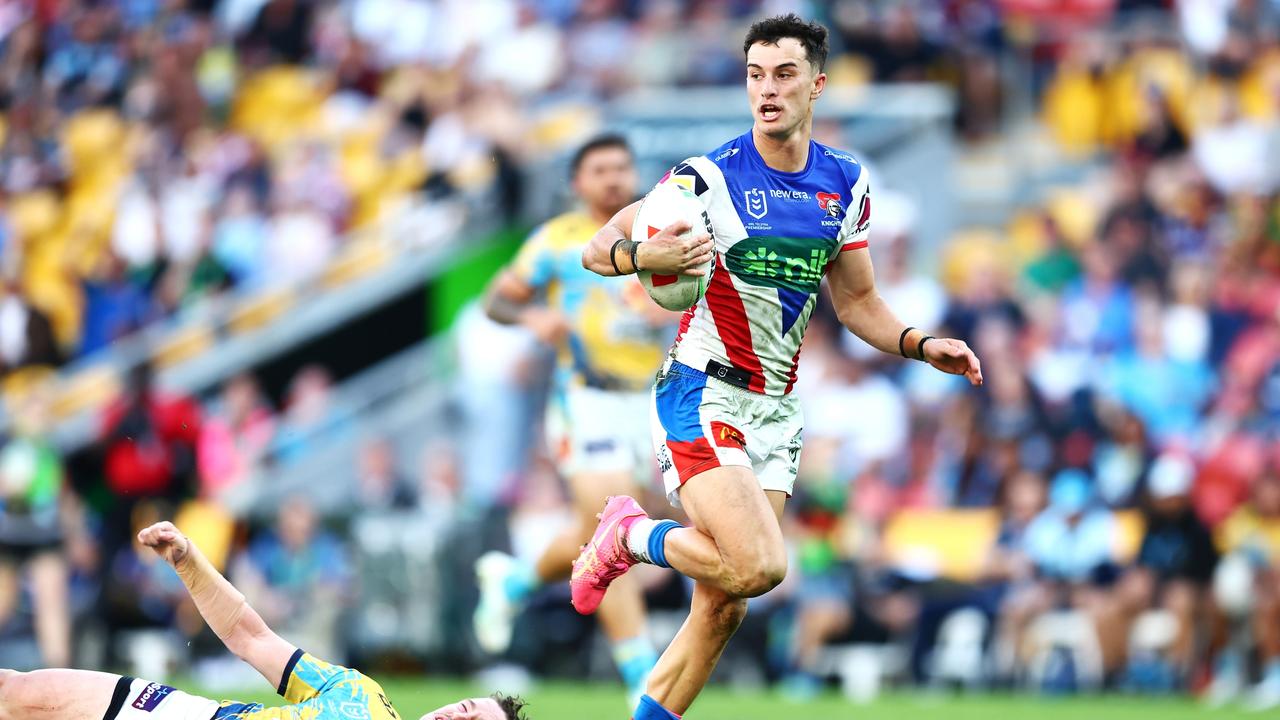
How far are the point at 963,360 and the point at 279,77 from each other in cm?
1573

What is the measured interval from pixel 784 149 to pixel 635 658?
130 inches

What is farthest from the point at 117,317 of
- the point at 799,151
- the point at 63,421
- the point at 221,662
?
the point at 799,151

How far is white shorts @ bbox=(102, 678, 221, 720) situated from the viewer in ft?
24.1

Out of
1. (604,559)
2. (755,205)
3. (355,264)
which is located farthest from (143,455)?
(755,205)

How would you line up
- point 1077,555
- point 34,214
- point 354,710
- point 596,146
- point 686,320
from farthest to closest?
point 34,214
point 1077,555
point 596,146
point 686,320
point 354,710

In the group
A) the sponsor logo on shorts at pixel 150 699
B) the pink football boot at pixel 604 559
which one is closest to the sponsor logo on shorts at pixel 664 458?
the pink football boot at pixel 604 559

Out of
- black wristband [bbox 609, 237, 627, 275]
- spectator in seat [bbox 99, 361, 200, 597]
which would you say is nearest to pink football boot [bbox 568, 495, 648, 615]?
black wristband [bbox 609, 237, 627, 275]

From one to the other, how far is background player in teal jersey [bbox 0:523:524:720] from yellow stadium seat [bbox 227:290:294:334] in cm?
1160

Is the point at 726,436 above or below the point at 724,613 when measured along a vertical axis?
above

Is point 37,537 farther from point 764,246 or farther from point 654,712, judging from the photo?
point 764,246

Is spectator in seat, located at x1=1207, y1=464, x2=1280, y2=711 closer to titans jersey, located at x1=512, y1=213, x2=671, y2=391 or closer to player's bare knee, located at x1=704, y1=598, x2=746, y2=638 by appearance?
titans jersey, located at x1=512, y1=213, x2=671, y2=391

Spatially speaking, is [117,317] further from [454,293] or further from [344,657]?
[344,657]

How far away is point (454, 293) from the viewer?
18688 mm

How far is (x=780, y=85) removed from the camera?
803cm
